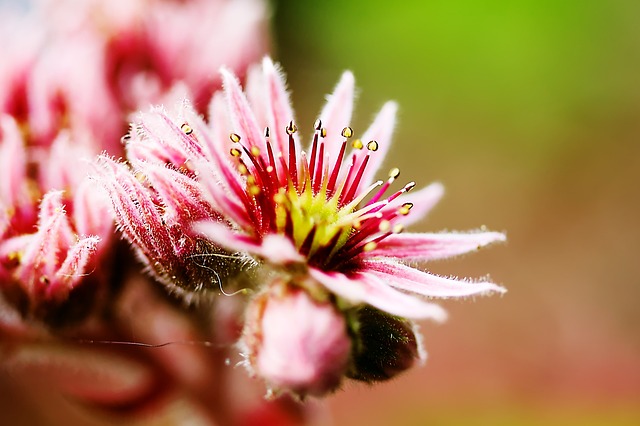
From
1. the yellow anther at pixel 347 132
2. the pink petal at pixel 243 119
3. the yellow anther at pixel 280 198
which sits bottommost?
the yellow anther at pixel 280 198

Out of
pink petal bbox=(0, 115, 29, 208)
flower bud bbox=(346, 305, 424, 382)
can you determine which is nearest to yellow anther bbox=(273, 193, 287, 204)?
flower bud bbox=(346, 305, 424, 382)

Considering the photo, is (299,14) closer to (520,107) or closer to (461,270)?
(520,107)

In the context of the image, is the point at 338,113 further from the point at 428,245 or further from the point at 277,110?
the point at 428,245

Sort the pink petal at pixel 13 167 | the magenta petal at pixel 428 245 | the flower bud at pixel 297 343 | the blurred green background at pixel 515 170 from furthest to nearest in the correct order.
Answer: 1. the blurred green background at pixel 515 170
2. the pink petal at pixel 13 167
3. the magenta petal at pixel 428 245
4. the flower bud at pixel 297 343

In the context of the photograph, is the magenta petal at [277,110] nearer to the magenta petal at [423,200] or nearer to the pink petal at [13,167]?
the magenta petal at [423,200]

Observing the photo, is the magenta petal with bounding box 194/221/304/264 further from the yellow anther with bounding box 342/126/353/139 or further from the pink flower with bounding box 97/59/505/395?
the yellow anther with bounding box 342/126/353/139

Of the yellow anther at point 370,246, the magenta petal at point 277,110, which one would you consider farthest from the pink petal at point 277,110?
the yellow anther at point 370,246
